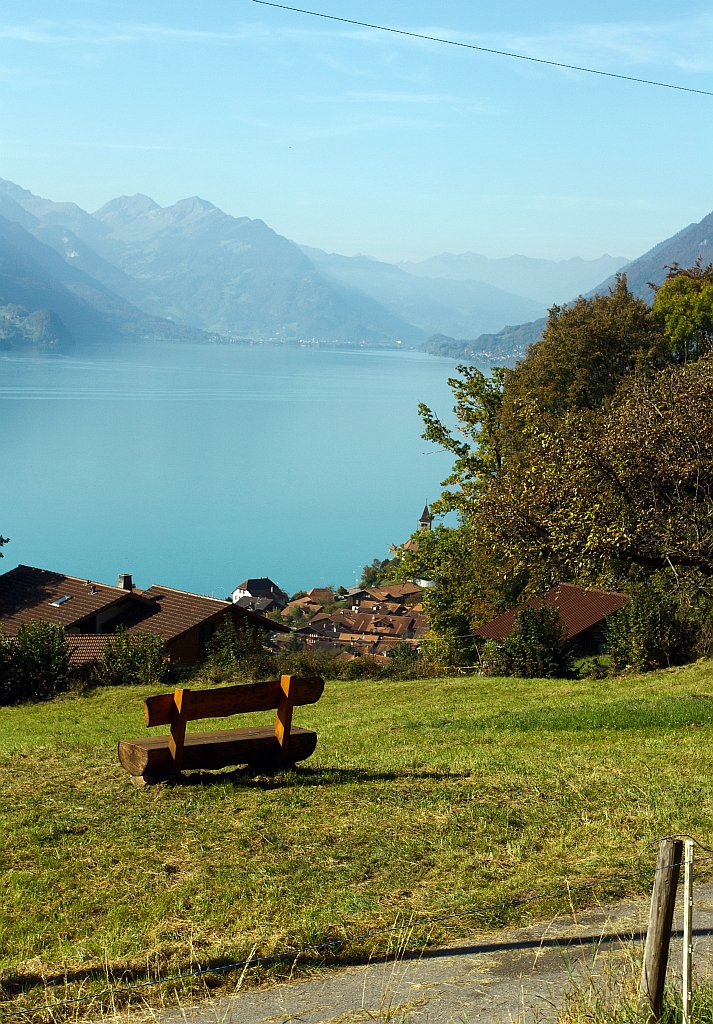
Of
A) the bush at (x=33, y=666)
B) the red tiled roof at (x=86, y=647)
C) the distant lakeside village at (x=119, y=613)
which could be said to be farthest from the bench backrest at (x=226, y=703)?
the red tiled roof at (x=86, y=647)

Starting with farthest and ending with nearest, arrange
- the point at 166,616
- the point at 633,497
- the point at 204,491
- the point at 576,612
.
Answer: the point at 204,491
the point at 166,616
the point at 576,612
the point at 633,497

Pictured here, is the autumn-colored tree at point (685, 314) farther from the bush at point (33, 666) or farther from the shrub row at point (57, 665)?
the bush at point (33, 666)

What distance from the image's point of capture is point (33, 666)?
19641mm

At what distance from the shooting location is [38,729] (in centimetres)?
1391

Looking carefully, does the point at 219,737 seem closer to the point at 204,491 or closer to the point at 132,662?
the point at 132,662

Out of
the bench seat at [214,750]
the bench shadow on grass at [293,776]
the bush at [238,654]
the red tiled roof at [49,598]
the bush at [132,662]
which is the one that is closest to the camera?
the bench seat at [214,750]

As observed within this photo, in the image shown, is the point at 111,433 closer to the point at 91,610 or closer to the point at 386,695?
the point at 91,610

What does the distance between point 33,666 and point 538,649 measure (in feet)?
34.1

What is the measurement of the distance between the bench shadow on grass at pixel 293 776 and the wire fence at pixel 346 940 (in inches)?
101

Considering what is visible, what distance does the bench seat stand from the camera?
25.0ft

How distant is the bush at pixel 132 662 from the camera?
20.7m

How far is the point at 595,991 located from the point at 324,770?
4.56 meters

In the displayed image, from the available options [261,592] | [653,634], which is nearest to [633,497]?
[653,634]

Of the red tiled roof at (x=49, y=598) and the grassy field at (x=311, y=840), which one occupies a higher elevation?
the grassy field at (x=311, y=840)
